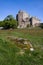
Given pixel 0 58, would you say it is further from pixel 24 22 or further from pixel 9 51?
pixel 24 22

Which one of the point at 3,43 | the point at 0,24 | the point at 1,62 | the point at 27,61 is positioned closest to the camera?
the point at 1,62

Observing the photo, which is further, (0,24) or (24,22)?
(24,22)

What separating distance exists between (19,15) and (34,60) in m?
96.7

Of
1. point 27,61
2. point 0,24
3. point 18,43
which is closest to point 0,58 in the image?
point 27,61

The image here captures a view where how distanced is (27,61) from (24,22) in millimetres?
89990

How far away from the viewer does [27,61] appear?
344 inches

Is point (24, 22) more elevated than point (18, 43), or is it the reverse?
point (18, 43)

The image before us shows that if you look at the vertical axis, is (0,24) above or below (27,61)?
below

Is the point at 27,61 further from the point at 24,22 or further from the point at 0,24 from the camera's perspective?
the point at 24,22

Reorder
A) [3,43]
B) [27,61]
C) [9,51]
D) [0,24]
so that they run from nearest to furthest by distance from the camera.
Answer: [27,61] < [9,51] < [3,43] < [0,24]

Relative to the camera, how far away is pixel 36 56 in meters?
9.95

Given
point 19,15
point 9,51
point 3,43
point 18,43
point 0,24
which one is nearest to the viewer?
point 9,51

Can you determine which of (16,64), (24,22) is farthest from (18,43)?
(24,22)

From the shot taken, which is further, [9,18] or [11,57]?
[9,18]
